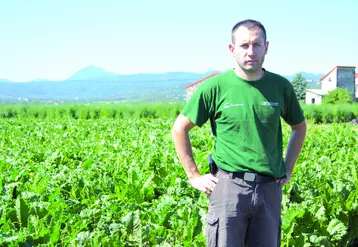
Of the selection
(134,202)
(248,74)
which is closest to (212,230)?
(248,74)

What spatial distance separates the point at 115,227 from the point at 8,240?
0.84m

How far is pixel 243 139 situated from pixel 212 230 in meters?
0.67

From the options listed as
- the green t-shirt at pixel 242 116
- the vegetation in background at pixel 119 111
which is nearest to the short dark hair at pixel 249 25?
the green t-shirt at pixel 242 116

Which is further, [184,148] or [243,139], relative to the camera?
[184,148]

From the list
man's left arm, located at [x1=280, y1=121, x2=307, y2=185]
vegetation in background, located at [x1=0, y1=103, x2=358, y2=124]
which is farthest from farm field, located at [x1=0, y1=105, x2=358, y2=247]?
vegetation in background, located at [x1=0, y1=103, x2=358, y2=124]

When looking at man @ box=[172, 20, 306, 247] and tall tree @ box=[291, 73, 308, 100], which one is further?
tall tree @ box=[291, 73, 308, 100]

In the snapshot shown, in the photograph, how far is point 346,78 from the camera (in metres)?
91.6

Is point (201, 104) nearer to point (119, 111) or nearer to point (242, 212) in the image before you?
point (242, 212)

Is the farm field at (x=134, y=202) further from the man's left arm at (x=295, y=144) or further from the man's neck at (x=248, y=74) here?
the man's neck at (x=248, y=74)

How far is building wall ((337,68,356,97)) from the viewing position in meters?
91.4

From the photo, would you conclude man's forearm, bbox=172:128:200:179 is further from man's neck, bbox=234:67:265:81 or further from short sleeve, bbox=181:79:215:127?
man's neck, bbox=234:67:265:81

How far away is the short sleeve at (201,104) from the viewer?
133 inches

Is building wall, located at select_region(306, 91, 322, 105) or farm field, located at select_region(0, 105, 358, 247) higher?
farm field, located at select_region(0, 105, 358, 247)

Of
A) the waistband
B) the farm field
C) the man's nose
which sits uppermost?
the man's nose
